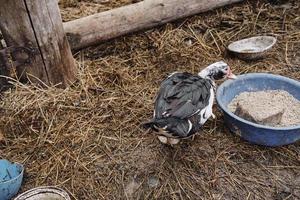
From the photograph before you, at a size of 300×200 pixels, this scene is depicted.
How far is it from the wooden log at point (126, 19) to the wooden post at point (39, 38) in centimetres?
28

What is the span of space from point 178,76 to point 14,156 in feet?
4.17

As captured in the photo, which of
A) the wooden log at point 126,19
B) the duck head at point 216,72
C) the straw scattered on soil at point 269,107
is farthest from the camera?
the wooden log at point 126,19

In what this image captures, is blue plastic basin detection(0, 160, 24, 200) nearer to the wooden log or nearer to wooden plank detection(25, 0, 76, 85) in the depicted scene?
wooden plank detection(25, 0, 76, 85)

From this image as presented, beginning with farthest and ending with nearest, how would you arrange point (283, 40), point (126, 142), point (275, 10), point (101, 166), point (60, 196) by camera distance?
point (275, 10), point (283, 40), point (126, 142), point (101, 166), point (60, 196)

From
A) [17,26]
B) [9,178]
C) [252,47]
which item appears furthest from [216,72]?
[9,178]

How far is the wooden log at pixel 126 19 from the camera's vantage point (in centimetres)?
327

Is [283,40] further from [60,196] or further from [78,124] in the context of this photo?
[60,196]

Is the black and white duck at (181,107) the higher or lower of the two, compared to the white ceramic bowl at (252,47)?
higher

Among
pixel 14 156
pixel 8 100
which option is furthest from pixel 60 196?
pixel 8 100

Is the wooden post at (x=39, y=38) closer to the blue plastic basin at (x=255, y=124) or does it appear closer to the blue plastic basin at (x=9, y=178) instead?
the blue plastic basin at (x=9, y=178)

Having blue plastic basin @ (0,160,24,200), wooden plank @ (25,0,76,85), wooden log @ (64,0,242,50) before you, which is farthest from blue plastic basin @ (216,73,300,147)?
blue plastic basin @ (0,160,24,200)

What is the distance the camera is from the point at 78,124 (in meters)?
2.83

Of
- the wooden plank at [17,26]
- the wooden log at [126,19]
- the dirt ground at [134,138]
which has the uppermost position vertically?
the wooden plank at [17,26]

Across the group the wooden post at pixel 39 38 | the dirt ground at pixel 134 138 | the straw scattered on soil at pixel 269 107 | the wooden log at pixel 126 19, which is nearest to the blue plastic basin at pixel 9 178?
the dirt ground at pixel 134 138
